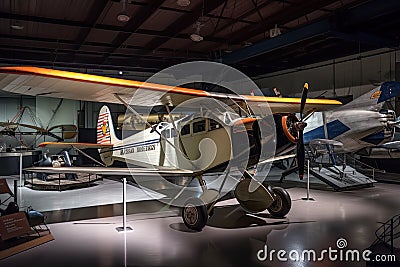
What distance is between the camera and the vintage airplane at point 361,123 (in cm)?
703

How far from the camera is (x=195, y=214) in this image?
416 centimetres

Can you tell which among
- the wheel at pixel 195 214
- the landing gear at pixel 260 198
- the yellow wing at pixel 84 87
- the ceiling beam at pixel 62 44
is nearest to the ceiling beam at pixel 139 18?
the ceiling beam at pixel 62 44

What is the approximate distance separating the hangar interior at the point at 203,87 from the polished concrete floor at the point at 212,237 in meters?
0.02

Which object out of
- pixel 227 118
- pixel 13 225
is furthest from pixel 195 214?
pixel 13 225

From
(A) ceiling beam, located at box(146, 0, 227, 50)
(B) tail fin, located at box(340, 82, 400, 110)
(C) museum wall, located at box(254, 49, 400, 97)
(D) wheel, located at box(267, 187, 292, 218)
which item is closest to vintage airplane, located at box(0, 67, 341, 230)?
(D) wheel, located at box(267, 187, 292, 218)

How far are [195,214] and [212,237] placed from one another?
0.40 meters

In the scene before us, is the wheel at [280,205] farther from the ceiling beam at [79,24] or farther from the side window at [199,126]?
the ceiling beam at [79,24]

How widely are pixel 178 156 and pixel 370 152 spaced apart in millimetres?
5950

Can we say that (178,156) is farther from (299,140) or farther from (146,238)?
(299,140)

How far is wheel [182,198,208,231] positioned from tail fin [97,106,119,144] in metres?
3.92

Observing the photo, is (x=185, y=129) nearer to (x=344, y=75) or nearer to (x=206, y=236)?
(x=206, y=236)

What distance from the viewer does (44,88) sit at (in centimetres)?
385

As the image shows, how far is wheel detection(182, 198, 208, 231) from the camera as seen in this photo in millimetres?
4090

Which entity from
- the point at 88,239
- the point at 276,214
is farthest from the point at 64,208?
the point at 276,214
